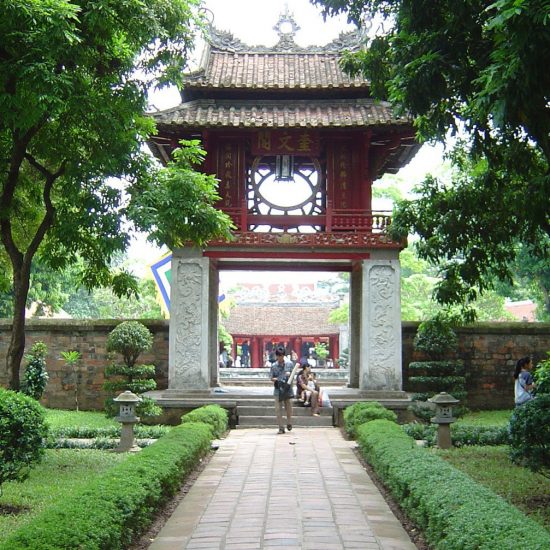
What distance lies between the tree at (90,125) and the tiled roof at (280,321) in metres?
29.9

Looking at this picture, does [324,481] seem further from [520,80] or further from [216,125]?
A: [216,125]

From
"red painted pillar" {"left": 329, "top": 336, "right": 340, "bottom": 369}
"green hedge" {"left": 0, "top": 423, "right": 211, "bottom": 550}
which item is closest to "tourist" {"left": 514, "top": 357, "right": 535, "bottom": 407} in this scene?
"green hedge" {"left": 0, "top": 423, "right": 211, "bottom": 550}

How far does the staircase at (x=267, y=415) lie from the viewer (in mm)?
15430

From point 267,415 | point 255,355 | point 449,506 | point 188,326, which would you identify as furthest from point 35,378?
point 255,355

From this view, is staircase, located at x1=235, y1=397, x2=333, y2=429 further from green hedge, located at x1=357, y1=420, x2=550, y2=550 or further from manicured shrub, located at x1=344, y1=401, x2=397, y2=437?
green hedge, located at x1=357, y1=420, x2=550, y2=550

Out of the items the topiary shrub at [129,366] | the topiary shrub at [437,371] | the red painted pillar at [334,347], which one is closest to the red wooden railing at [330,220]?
the topiary shrub at [437,371]

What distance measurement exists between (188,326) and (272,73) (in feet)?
21.8

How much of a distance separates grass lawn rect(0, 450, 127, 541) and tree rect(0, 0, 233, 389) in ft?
4.03

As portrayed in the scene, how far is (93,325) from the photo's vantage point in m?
17.9

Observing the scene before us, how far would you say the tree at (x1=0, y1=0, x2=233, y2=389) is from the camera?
7.94 metres

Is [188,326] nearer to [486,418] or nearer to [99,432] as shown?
[99,432]

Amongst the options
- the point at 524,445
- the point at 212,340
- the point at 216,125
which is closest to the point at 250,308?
the point at 212,340

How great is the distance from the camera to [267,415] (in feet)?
52.3

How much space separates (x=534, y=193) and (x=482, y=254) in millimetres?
2868
